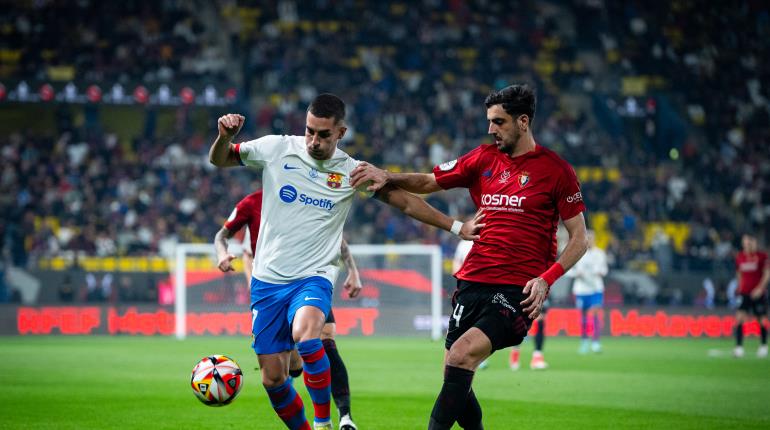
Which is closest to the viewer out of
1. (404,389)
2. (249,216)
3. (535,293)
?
(535,293)

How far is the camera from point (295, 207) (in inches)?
295

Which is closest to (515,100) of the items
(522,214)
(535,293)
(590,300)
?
(522,214)

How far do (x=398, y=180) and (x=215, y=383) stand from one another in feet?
7.11

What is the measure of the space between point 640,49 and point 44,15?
20.0 m

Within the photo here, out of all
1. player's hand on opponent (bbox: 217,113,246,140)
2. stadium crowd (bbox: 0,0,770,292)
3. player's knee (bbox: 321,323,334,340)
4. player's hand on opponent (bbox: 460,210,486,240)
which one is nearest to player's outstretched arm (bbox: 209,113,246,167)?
player's hand on opponent (bbox: 217,113,246,140)

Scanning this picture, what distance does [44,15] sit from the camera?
107 feet

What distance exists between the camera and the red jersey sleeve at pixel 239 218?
10.3 m

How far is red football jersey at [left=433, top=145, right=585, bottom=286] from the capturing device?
697cm

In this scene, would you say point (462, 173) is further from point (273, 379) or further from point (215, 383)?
point (215, 383)

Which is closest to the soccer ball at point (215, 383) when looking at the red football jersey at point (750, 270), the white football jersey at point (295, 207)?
the white football jersey at point (295, 207)

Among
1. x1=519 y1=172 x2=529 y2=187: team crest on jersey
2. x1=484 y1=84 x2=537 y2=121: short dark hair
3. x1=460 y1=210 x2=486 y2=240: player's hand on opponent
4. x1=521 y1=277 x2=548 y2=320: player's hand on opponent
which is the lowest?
x1=521 y1=277 x2=548 y2=320: player's hand on opponent

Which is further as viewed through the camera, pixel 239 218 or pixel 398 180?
pixel 239 218

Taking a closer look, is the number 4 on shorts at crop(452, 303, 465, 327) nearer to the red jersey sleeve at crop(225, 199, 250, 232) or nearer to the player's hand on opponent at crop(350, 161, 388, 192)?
the player's hand on opponent at crop(350, 161, 388, 192)

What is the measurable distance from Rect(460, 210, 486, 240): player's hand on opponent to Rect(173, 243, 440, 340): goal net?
702 inches
